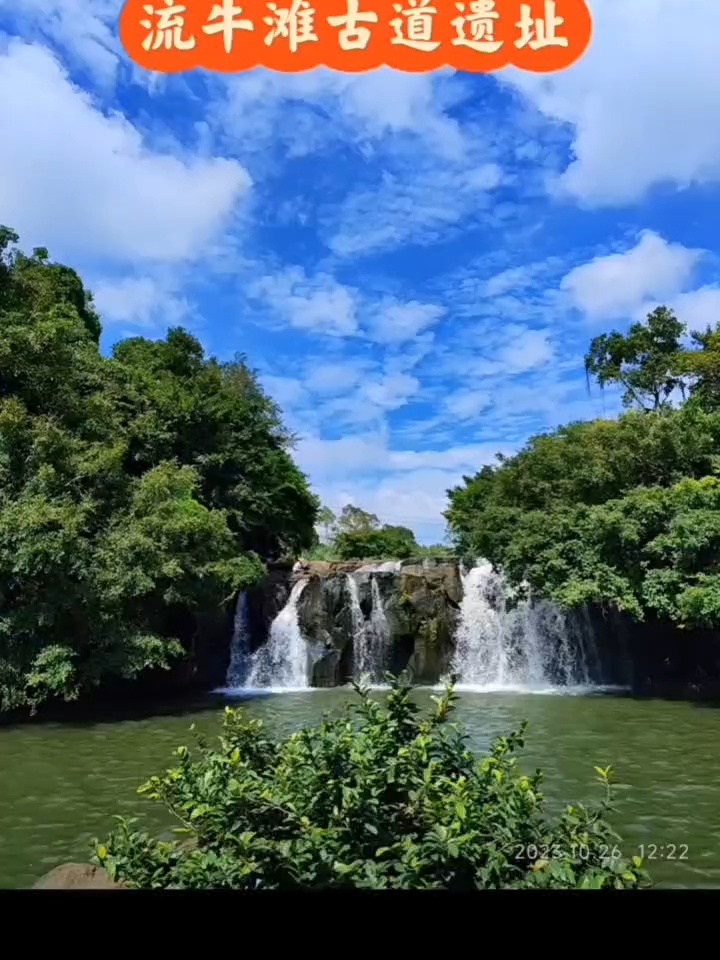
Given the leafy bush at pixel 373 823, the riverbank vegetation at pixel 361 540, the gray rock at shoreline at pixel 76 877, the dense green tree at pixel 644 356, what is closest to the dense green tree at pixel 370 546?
the riverbank vegetation at pixel 361 540

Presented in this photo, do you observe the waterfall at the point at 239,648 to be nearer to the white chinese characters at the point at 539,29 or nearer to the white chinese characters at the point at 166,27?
the white chinese characters at the point at 166,27

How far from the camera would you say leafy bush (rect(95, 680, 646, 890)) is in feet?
7.04

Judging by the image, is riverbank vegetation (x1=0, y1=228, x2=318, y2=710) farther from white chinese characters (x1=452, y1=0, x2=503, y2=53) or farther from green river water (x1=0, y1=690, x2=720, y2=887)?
white chinese characters (x1=452, y1=0, x2=503, y2=53)

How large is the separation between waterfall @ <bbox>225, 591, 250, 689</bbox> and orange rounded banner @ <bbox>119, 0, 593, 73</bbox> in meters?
12.9

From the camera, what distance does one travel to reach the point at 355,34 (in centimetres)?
327

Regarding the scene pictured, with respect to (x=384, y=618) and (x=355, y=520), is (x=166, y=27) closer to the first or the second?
(x=384, y=618)

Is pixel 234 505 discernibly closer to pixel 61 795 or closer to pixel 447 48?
pixel 61 795

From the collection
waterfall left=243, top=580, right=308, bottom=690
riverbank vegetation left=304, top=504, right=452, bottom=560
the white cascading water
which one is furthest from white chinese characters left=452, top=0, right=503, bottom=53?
riverbank vegetation left=304, top=504, right=452, bottom=560

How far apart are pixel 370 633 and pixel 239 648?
8.20ft

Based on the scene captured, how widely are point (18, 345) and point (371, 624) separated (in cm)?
821

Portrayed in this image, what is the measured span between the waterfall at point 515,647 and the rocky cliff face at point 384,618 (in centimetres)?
39

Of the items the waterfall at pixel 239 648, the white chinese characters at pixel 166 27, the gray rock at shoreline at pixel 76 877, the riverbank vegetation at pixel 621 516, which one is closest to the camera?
the gray rock at shoreline at pixel 76 877

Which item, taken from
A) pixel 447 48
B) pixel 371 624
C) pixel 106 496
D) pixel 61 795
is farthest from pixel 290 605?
pixel 447 48

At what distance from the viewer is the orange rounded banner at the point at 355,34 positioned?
10.6 ft
